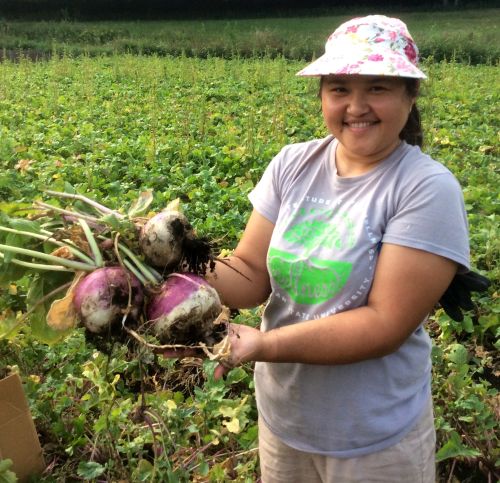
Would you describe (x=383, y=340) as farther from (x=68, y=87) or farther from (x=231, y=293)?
(x=68, y=87)

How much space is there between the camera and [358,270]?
134cm

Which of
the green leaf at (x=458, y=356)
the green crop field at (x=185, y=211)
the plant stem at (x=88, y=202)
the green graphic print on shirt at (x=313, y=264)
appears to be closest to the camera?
the green graphic print on shirt at (x=313, y=264)

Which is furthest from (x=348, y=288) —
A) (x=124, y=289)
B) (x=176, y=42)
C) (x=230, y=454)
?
(x=176, y=42)

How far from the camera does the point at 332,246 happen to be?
1.37m

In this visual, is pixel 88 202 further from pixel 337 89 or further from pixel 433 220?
pixel 433 220

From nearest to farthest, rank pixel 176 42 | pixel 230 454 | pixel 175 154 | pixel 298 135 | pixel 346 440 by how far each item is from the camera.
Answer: pixel 346 440 → pixel 230 454 → pixel 175 154 → pixel 298 135 → pixel 176 42

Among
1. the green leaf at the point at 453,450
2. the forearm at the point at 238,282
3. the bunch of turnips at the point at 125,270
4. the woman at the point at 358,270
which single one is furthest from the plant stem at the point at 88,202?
the green leaf at the point at 453,450

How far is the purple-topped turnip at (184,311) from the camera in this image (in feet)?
4.82

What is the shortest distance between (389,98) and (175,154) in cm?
470

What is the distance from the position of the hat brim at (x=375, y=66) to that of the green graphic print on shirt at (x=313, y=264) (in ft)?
1.07

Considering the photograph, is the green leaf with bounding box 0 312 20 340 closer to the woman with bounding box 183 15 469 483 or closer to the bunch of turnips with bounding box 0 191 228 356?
Answer: the bunch of turnips with bounding box 0 191 228 356

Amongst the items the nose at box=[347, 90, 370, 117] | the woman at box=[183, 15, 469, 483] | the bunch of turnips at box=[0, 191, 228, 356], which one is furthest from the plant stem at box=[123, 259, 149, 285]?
the nose at box=[347, 90, 370, 117]

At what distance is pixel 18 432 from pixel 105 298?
2.65 feet

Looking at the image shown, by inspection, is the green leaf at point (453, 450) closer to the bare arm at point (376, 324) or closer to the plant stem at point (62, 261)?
the bare arm at point (376, 324)
